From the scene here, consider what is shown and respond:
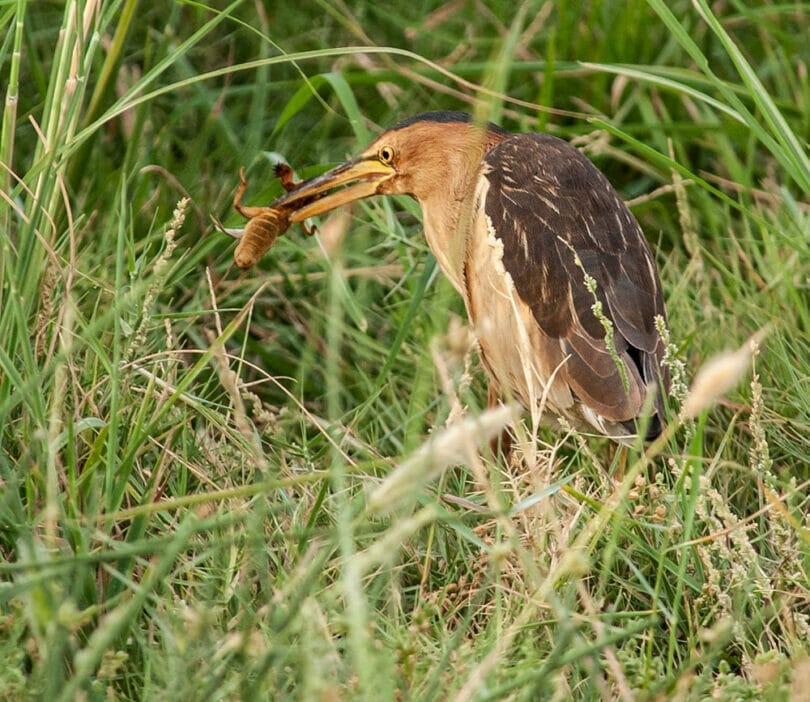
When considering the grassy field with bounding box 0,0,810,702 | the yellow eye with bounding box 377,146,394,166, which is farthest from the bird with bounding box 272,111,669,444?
the grassy field with bounding box 0,0,810,702

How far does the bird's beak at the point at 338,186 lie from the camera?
3047 millimetres

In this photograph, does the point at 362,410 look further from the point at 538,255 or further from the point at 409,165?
the point at 409,165

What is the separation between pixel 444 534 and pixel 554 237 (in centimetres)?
76

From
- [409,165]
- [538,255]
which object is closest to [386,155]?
[409,165]

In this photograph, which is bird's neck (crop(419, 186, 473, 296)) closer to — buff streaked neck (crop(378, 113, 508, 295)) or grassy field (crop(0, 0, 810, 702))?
buff streaked neck (crop(378, 113, 508, 295))

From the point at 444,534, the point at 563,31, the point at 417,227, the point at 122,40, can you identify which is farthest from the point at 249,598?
the point at 563,31

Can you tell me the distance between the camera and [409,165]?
10.3 ft

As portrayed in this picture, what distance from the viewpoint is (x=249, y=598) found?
78.4 inches

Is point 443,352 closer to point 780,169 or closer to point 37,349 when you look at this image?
point 37,349

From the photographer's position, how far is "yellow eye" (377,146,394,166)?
313 centimetres

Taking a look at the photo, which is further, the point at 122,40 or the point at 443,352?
the point at 122,40

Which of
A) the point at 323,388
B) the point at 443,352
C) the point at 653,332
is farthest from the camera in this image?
the point at 323,388

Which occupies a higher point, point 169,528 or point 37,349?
point 37,349

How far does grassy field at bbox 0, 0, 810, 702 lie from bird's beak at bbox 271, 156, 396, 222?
0.27 feet
